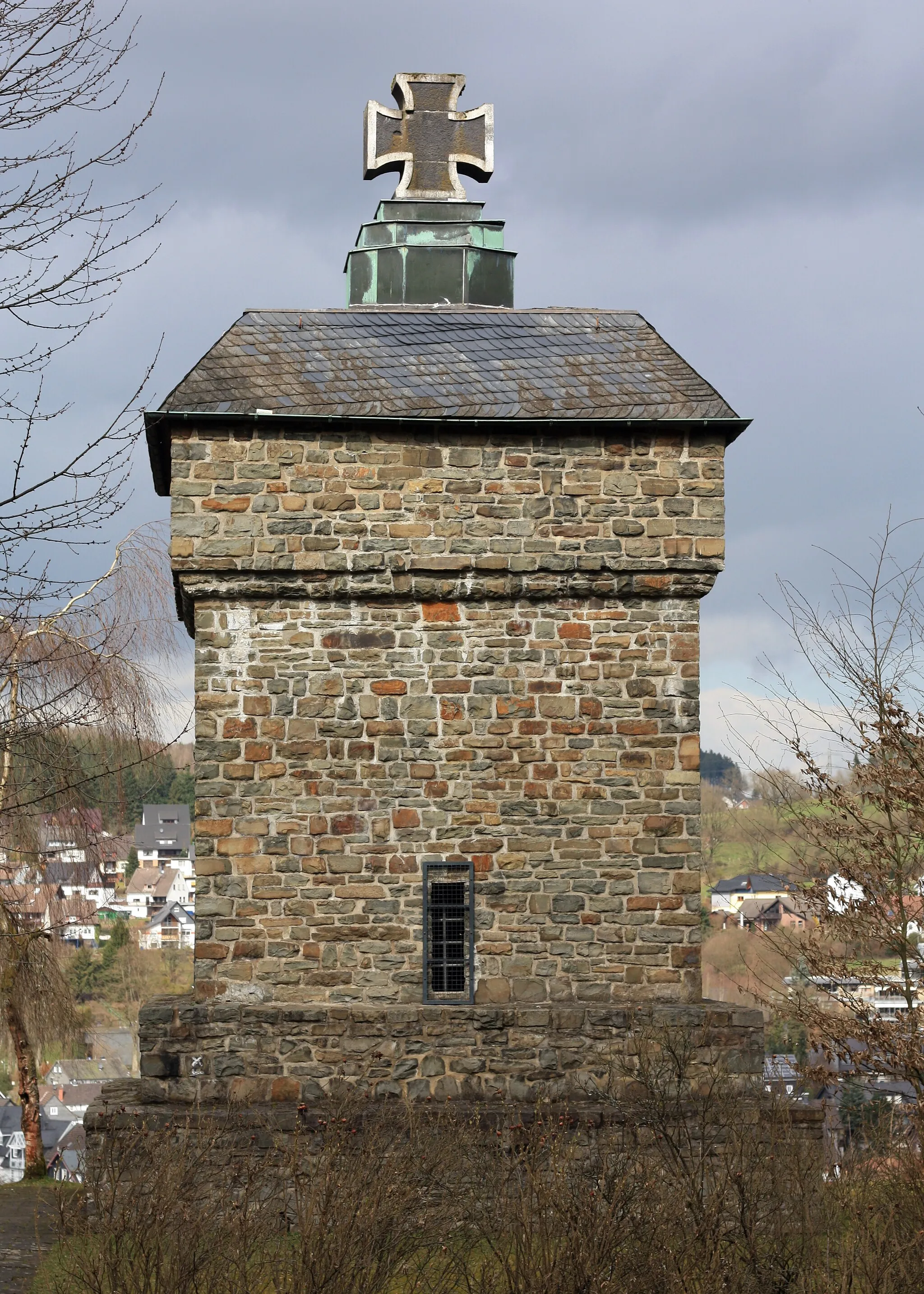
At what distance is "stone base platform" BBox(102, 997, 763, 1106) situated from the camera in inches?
458

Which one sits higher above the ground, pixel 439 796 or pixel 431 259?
pixel 431 259

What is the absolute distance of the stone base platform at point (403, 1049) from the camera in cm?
1164

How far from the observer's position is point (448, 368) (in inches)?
514

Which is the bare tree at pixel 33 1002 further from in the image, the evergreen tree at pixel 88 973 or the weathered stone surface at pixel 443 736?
the evergreen tree at pixel 88 973

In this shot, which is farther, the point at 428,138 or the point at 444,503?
the point at 428,138

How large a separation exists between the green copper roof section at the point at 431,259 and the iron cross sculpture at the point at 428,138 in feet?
1.26

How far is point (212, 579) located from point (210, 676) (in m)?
0.81

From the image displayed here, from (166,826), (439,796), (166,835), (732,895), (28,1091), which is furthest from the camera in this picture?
(166,826)

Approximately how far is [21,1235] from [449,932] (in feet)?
13.8

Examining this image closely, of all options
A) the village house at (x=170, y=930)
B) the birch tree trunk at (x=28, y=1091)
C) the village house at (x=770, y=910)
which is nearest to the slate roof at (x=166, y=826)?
the village house at (x=170, y=930)

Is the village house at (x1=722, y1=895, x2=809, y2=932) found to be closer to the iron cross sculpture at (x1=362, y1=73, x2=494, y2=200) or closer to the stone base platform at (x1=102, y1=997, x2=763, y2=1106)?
the stone base platform at (x1=102, y1=997, x2=763, y2=1106)

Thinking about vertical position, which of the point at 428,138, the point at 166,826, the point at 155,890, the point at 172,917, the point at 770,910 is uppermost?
the point at 428,138

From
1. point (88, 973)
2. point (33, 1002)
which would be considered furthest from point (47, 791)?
point (88, 973)

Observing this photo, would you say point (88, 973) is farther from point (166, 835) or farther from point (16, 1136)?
point (166, 835)
